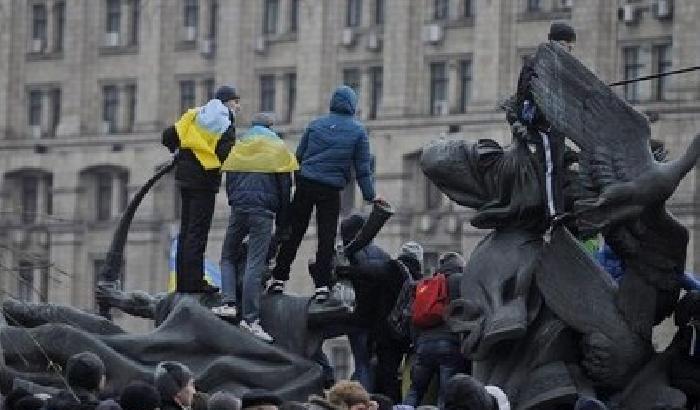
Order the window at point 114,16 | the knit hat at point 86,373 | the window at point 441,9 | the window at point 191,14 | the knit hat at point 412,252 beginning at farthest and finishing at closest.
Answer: the window at point 114,16 < the window at point 191,14 < the window at point 441,9 < the knit hat at point 412,252 < the knit hat at point 86,373

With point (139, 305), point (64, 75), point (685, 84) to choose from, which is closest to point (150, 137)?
point (64, 75)

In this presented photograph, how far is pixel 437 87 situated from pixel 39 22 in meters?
17.3

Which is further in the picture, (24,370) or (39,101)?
(39,101)

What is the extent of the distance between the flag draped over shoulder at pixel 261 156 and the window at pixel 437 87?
6328cm

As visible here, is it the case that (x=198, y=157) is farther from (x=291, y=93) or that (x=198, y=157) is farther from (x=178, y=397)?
(x=291, y=93)

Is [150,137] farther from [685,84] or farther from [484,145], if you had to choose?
[484,145]

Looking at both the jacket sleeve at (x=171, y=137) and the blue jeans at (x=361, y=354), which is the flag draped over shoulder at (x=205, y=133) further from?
the blue jeans at (x=361, y=354)

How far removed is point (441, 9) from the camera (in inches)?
3617

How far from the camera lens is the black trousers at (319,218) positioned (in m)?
29.0

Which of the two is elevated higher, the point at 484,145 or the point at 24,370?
the point at 484,145

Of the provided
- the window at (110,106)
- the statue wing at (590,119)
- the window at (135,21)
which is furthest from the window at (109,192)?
the statue wing at (590,119)

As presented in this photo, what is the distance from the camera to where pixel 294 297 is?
29531 mm

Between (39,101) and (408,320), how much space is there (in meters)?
75.6

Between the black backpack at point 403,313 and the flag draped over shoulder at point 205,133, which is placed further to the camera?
the flag draped over shoulder at point 205,133
